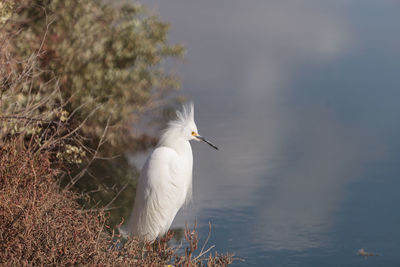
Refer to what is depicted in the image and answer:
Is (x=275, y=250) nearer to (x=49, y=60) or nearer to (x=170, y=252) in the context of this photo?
(x=170, y=252)

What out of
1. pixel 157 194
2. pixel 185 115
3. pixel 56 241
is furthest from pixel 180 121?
pixel 56 241

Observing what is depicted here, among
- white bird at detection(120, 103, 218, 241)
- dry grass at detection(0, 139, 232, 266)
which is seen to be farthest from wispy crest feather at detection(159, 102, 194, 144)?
dry grass at detection(0, 139, 232, 266)

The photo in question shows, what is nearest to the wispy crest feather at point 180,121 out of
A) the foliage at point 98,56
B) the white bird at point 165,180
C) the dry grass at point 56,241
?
the white bird at point 165,180

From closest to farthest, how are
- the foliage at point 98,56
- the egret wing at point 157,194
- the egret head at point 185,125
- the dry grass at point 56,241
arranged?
1. the dry grass at point 56,241
2. the egret wing at point 157,194
3. the egret head at point 185,125
4. the foliage at point 98,56

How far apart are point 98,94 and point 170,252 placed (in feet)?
21.3

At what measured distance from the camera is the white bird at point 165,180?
5.03m

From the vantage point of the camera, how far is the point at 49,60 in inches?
376

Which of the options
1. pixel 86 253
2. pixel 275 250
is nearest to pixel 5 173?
pixel 86 253

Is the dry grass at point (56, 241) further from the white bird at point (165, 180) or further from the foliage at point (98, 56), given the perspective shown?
the foliage at point (98, 56)

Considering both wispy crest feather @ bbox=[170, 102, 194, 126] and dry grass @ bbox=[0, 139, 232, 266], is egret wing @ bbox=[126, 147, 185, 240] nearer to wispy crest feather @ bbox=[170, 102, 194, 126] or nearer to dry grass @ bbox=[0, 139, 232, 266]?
wispy crest feather @ bbox=[170, 102, 194, 126]

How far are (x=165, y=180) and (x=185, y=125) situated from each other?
55 cm

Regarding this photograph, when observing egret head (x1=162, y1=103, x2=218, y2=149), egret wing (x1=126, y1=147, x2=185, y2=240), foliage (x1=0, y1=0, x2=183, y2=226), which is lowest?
foliage (x1=0, y1=0, x2=183, y2=226)

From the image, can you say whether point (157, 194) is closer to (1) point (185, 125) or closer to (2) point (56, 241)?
(1) point (185, 125)

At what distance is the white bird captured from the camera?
16.5 ft
